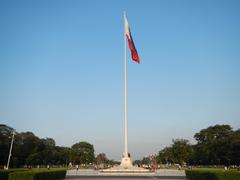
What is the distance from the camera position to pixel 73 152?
131375mm

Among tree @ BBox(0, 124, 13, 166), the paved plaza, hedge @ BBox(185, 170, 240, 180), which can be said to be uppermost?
tree @ BBox(0, 124, 13, 166)

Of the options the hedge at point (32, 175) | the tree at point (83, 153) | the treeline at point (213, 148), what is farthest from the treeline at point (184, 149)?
the hedge at point (32, 175)

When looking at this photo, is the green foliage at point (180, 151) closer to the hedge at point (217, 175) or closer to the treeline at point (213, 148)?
the treeline at point (213, 148)

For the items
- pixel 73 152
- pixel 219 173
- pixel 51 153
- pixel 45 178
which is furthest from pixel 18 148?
pixel 219 173

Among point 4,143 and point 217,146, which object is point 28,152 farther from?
point 217,146

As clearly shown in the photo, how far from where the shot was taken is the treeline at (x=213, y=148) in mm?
77000

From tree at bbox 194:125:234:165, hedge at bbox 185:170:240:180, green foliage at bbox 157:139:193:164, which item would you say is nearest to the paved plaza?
hedge at bbox 185:170:240:180

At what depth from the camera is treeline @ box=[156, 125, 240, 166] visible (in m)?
77.0

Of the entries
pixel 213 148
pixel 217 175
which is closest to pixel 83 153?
pixel 213 148

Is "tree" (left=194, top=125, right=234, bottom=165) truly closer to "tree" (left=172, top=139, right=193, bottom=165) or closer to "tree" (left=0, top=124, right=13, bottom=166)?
"tree" (left=172, top=139, right=193, bottom=165)

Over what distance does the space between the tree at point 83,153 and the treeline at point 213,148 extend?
3880 centimetres

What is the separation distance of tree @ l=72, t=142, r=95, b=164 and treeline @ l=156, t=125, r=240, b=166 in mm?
38799

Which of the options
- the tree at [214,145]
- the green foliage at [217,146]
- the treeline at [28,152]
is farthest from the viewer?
the tree at [214,145]

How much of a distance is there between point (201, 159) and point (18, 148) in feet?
170
